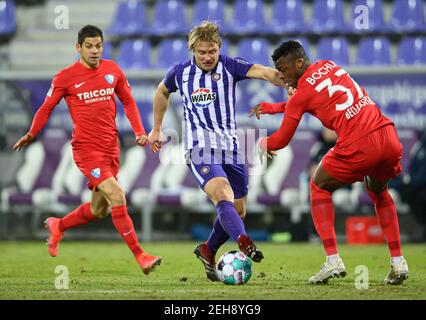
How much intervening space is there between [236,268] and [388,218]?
126 cm

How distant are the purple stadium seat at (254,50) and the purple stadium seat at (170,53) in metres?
0.97

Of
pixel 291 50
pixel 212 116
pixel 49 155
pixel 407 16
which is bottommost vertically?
pixel 49 155

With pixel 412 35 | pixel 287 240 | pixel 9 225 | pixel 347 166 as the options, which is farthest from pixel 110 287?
pixel 412 35

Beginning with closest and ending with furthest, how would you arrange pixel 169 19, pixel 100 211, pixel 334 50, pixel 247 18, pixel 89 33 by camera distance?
1. pixel 89 33
2. pixel 100 211
3. pixel 334 50
4. pixel 247 18
5. pixel 169 19

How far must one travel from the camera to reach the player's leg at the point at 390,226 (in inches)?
285

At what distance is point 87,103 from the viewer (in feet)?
27.4

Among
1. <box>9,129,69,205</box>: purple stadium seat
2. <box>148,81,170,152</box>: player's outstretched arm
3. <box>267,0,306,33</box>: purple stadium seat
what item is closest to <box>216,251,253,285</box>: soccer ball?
<box>148,81,170,152</box>: player's outstretched arm

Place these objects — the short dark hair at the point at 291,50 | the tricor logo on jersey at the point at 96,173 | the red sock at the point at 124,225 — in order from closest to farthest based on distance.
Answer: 1. the short dark hair at the point at 291,50
2. the red sock at the point at 124,225
3. the tricor logo on jersey at the point at 96,173

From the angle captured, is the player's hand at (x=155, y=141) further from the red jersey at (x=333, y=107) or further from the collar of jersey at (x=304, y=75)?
the collar of jersey at (x=304, y=75)

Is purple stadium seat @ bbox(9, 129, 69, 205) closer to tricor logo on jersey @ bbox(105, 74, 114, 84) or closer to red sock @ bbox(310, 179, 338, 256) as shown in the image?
tricor logo on jersey @ bbox(105, 74, 114, 84)

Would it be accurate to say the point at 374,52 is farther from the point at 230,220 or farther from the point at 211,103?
the point at 230,220

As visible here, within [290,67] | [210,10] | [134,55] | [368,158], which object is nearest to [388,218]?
[368,158]

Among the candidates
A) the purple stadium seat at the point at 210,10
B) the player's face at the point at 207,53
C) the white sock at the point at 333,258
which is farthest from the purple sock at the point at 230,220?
the purple stadium seat at the point at 210,10

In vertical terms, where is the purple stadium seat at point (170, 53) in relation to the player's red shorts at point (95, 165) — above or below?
above
